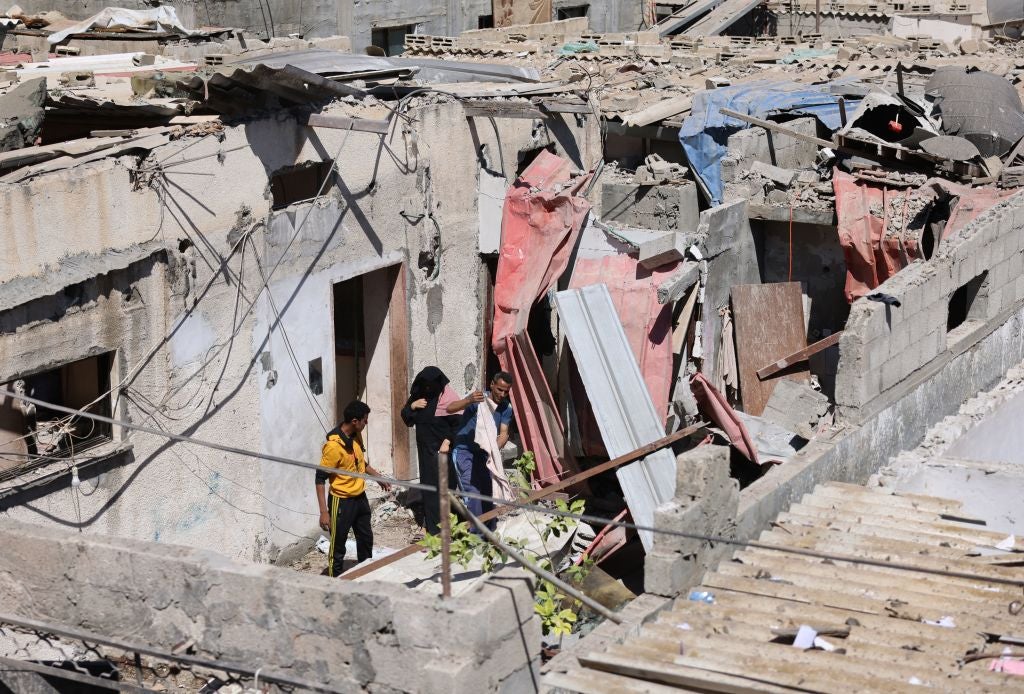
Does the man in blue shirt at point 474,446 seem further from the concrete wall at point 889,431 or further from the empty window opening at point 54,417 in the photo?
the empty window opening at point 54,417

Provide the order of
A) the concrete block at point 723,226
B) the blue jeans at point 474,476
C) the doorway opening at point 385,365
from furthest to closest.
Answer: the concrete block at point 723,226 < the doorway opening at point 385,365 < the blue jeans at point 474,476

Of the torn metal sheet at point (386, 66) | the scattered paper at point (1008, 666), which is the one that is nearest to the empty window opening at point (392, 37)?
the torn metal sheet at point (386, 66)

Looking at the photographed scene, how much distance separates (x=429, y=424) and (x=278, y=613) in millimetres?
4665

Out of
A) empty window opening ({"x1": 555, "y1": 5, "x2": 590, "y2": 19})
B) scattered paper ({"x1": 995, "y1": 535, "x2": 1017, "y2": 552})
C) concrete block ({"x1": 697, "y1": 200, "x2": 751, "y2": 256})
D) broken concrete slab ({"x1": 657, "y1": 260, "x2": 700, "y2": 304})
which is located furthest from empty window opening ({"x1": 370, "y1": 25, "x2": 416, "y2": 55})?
scattered paper ({"x1": 995, "y1": 535, "x2": 1017, "y2": 552})

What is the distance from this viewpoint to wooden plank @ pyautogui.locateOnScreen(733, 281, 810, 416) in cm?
1525

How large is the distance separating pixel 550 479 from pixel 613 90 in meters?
8.52

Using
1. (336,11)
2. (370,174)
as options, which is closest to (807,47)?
(336,11)

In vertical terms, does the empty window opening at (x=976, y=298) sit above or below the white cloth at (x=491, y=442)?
above

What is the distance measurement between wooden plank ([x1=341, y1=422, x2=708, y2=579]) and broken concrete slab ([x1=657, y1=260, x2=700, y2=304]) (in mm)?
1212

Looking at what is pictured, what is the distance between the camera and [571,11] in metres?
33.9

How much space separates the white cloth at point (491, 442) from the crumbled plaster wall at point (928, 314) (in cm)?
294

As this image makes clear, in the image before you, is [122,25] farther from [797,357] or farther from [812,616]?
[812,616]

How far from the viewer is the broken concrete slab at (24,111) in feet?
33.1

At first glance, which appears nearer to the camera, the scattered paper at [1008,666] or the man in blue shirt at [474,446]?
the scattered paper at [1008,666]
